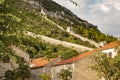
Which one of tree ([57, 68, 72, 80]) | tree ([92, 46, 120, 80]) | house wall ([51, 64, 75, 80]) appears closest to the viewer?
tree ([92, 46, 120, 80])

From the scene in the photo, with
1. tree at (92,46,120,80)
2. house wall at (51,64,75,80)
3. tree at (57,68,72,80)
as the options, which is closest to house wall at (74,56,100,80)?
house wall at (51,64,75,80)

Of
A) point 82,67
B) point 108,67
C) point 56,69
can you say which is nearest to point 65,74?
point 82,67

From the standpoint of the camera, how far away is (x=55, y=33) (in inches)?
4641

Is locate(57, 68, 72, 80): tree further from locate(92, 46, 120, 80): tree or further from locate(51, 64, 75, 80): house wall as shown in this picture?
locate(92, 46, 120, 80): tree

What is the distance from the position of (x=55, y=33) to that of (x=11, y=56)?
352 ft

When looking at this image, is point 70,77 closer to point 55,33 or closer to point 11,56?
point 11,56

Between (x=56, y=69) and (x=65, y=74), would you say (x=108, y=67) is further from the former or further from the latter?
(x=56, y=69)

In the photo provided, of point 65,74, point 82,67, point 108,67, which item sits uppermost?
point 82,67

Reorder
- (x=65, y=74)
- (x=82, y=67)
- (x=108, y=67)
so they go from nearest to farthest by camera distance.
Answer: (x=108, y=67)
(x=65, y=74)
(x=82, y=67)

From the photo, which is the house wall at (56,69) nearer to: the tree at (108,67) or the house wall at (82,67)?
the house wall at (82,67)

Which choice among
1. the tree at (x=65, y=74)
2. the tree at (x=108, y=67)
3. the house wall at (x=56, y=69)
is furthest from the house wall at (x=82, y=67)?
the tree at (x=108, y=67)

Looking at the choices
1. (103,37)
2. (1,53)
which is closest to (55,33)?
(103,37)

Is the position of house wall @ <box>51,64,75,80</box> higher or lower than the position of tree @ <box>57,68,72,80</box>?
higher

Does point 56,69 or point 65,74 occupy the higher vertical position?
point 56,69
